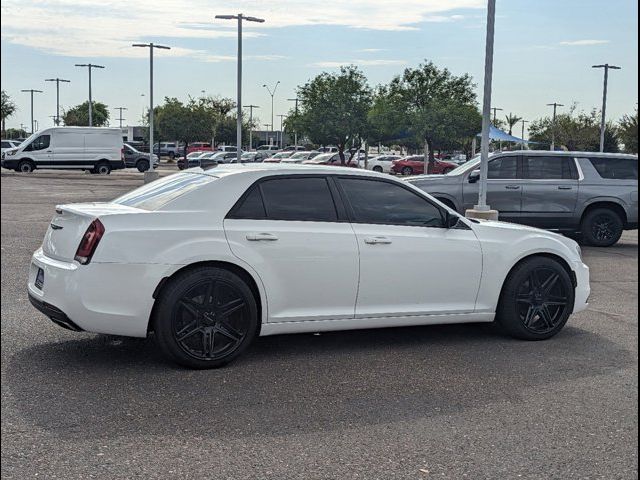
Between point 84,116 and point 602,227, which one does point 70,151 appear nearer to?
point 602,227

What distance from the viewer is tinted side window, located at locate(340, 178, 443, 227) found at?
6168 millimetres

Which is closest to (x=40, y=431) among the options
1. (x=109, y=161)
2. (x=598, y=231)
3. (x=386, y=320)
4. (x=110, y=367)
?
(x=110, y=367)

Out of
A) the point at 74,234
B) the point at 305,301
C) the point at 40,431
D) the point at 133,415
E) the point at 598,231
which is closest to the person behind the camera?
the point at 40,431

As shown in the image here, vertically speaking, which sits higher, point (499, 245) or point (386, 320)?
point (499, 245)

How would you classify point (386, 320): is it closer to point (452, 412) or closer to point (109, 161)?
point (452, 412)

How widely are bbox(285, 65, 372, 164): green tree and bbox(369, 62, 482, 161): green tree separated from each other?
1.24 m

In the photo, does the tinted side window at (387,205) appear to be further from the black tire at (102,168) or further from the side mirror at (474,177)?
the black tire at (102,168)

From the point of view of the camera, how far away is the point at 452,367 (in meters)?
5.70

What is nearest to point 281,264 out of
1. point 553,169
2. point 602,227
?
point 553,169

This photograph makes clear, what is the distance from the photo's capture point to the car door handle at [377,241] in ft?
19.5

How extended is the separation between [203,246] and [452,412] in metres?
1.93

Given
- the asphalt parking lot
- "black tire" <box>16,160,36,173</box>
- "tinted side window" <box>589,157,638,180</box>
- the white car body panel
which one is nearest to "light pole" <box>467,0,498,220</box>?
"tinted side window" <box>589,157,638,180</box>

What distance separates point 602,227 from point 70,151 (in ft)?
102

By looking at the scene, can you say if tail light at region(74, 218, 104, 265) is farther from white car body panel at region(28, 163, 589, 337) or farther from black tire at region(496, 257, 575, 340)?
black tire at region(496, 257, 575, 340)
